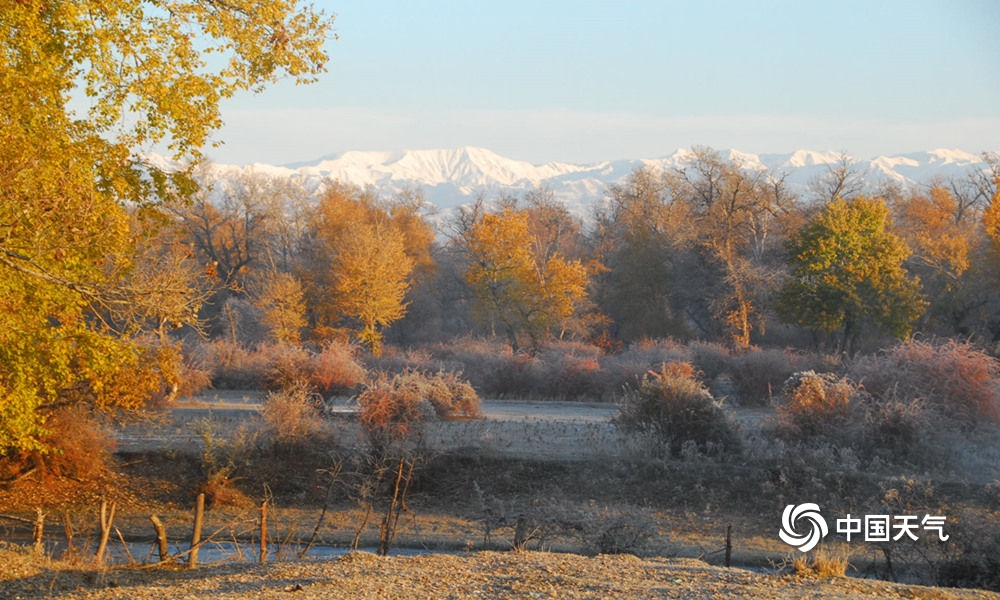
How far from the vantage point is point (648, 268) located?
57.7 m

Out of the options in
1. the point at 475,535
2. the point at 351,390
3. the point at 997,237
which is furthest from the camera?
the point at 997,237

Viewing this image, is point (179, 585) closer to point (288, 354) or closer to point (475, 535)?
point (475, 535)

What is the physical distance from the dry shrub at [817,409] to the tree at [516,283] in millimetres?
31447

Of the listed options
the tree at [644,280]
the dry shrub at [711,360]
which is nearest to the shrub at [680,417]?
the dry shrub at [711,360]

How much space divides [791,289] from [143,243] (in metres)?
36.6

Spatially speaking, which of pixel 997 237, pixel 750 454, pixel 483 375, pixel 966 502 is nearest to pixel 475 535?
pixel 750 454

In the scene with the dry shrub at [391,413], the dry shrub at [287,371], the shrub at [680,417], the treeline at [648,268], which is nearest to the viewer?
the dry shrub at [391,413]

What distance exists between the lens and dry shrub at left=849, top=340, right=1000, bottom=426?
2227cm

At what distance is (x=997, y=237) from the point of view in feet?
164

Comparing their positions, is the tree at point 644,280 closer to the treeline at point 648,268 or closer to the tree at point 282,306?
the treeline at point 648,268

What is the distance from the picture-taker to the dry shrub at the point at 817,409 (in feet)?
69.5

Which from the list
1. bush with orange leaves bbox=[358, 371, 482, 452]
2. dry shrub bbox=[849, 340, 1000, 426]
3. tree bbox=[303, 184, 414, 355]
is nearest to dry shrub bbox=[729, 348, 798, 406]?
dry shrub bbox=[849, 340, 1000, 426]

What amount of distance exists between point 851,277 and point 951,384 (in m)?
20.8

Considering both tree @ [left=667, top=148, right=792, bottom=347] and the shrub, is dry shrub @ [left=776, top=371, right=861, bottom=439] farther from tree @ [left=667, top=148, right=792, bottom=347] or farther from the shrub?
tree @ [left=667, top=148, right=792, bottom=347]
